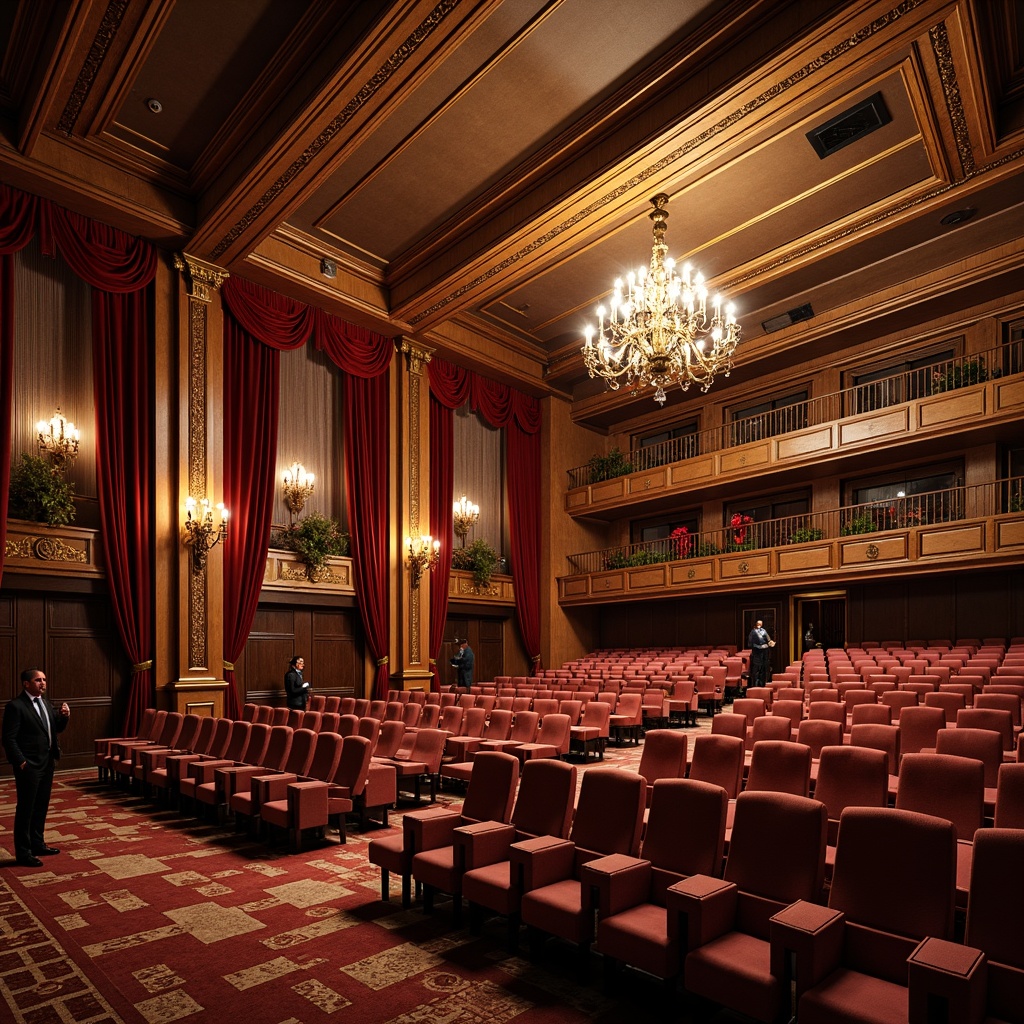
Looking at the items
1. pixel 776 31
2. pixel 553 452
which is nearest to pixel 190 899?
pixel 776 31

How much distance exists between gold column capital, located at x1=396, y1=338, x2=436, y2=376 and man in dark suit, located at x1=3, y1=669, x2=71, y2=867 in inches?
350

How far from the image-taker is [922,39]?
703 cm

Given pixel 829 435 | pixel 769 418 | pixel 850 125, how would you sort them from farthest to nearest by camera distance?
pixel 769 418, pixel 829 435, pixel 850 125

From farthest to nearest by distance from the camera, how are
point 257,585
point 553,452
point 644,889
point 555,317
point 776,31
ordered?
point 553,452 → point 555,317 → point 257,585 → point 776,31 → point 644,889

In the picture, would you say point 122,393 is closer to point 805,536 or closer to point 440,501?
point 440,501

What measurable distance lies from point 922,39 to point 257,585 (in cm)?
953

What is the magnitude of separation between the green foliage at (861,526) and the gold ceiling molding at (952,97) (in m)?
5.02

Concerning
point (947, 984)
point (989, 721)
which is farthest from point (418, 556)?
point (947, 984)

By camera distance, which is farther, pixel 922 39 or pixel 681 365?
pixel 681 365

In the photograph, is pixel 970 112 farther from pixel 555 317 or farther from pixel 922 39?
pixel 555 317

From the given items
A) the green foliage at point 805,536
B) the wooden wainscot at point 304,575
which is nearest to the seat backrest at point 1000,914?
the wooden wainscot at point 304,575

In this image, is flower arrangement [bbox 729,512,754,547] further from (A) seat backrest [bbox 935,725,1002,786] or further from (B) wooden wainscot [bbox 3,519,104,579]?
(B) wooden wainscot [bbox 3,519,104,579]

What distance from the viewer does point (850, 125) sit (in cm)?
860

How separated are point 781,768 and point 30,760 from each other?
451cm
